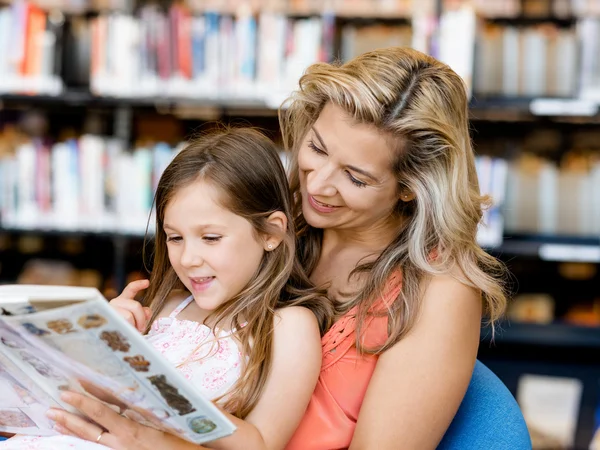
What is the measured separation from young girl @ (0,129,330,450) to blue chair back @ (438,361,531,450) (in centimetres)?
27

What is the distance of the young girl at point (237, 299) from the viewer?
122cm

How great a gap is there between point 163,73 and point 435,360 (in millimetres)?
1949

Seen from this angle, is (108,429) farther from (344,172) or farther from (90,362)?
(344,172)

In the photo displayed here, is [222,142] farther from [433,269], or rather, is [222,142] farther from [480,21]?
[480,21]

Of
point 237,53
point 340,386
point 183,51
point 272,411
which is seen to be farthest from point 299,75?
point 272,411

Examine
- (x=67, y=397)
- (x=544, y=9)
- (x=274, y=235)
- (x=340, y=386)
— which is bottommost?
(x=340, y=386)

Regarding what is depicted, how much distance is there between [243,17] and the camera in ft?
9.37

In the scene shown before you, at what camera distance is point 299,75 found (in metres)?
2.84

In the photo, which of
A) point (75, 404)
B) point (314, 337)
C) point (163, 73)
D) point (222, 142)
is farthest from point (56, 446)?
point (163, 73)

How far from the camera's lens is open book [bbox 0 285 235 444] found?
0.90 metres

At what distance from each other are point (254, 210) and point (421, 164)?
1.04ft

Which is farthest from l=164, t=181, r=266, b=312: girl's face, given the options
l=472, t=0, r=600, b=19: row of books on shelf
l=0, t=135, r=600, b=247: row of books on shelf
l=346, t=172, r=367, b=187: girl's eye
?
l=472, t=0, r=600, b=19: row of books on shelf

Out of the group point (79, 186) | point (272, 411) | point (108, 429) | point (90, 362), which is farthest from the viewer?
point (79, 186)

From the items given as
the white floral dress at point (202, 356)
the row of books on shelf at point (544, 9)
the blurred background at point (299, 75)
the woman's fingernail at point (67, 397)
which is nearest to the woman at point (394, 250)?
the white floral dress at point (202, 356)
